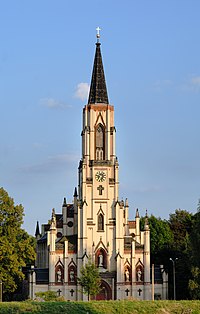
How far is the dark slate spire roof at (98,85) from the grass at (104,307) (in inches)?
1787

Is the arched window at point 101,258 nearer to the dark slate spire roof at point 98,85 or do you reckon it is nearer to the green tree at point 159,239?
the green tree at point 159,239

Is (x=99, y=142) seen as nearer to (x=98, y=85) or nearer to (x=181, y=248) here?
(x=98, y=85)

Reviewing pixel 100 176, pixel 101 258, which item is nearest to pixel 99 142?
pixel 100 176

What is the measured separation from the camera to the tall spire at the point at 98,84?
104 meters

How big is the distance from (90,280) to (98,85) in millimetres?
27461

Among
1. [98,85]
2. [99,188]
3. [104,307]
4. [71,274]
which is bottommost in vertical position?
[104,307]

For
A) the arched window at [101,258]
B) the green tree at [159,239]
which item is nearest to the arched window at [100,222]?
the arched window at [101,258]

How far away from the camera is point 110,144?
10144 cm

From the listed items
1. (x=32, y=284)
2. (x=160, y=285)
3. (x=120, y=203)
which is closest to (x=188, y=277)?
(x=160, y=285)

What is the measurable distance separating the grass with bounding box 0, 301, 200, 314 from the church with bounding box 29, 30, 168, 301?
33.3 metres

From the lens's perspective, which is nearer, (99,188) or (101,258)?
(101,258)

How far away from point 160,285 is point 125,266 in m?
4.99

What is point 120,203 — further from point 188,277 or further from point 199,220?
point 199,220

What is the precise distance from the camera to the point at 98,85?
105m
